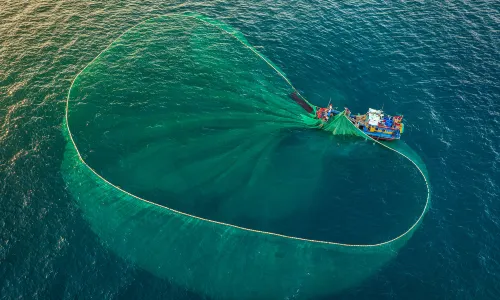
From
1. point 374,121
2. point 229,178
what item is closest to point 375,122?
point 374,121

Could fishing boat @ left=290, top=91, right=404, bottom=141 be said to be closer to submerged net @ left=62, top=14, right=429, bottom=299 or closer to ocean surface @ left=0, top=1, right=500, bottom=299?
submerged net @ left=62, top=14, right=429, bottom=299

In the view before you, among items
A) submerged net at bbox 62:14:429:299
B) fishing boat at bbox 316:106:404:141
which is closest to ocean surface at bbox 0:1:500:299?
submerged net at bbox 62:14:429:299

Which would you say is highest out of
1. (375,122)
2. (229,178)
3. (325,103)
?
(375,122)

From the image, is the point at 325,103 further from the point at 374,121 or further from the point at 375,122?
the point at 375,122

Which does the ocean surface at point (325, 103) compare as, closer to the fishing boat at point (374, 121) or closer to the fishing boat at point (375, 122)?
the fishing boat at point (374, 121)

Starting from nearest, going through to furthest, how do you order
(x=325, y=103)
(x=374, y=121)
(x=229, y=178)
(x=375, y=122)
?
(x=229, y=178)
(x=375, y=122)
(x=374, y=121)
(x=325, y=103)

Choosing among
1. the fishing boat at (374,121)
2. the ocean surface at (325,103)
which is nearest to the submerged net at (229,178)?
the fishing boat at (374,121)

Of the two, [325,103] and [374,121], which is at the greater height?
[374,121]
